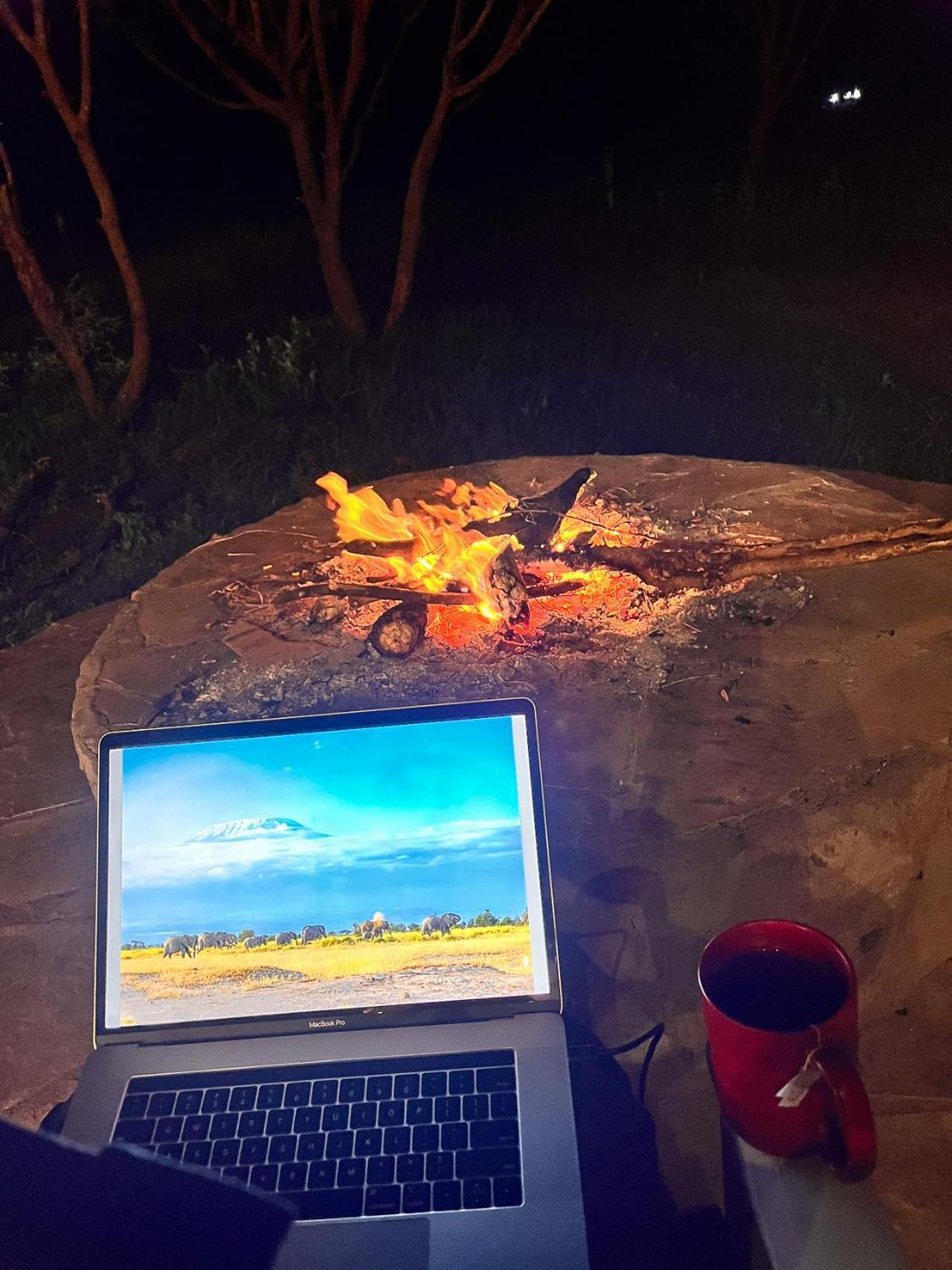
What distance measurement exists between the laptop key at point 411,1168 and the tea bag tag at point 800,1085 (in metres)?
0.48

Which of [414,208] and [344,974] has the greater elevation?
[414,208]

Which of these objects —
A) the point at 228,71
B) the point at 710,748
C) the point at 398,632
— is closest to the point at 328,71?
the point at 228,71

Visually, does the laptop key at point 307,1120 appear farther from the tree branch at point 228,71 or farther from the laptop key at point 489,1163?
the tree branch at point 228,71

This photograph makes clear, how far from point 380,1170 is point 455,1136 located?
0.36ft

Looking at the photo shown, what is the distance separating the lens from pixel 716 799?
83.0 inches

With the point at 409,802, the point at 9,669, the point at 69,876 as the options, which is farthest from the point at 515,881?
the point at 9,669

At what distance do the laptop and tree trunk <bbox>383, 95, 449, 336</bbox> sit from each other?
449 centimetres

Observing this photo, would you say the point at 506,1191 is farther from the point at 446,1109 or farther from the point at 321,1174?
the point at 321,1174

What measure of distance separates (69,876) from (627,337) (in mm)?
5171

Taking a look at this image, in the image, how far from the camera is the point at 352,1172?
1.38 m

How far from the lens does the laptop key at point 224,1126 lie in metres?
1.44

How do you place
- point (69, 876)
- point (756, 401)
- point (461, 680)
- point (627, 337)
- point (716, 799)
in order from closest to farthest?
point (716, 799), point (461, 680), point (69, 876), point (756, 401), point (627, 337)

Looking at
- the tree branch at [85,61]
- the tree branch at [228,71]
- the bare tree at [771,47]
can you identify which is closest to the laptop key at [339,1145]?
the tree branch at [85,61]

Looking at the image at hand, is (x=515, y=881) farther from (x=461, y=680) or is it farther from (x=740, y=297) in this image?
(x=740, y=297)
